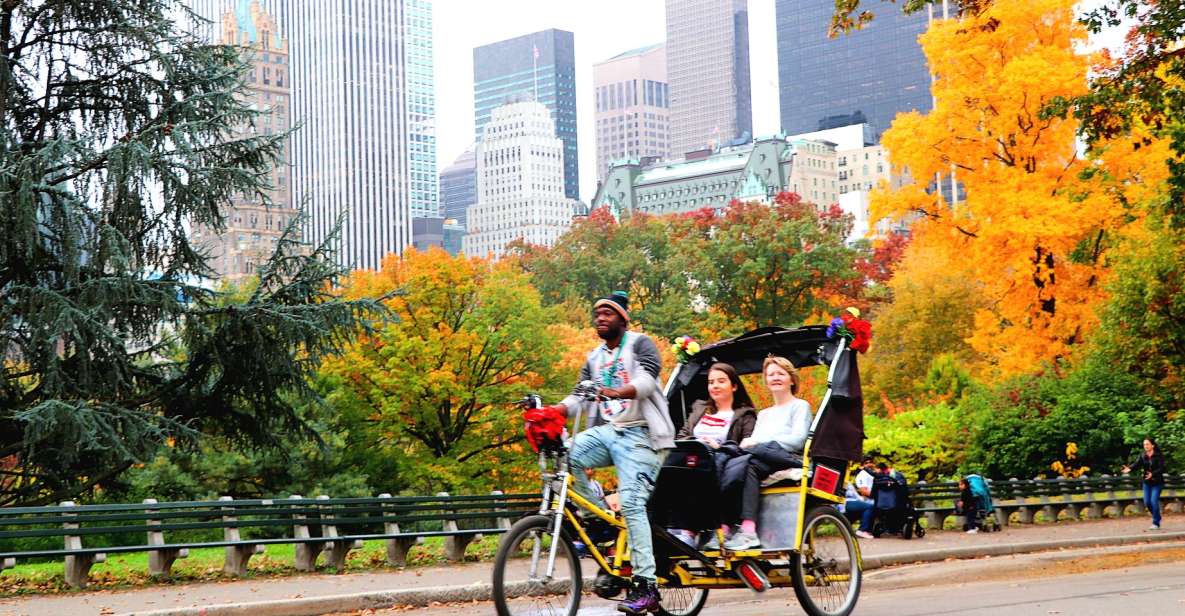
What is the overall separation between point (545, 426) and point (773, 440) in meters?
2.19

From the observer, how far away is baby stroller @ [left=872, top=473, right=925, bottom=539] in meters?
21.2

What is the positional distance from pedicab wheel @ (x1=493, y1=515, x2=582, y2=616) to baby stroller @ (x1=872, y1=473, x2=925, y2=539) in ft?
44.0

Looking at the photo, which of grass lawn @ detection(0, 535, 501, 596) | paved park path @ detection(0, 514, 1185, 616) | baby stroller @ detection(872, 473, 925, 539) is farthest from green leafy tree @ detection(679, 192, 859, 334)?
paved park path @ detection(0, 514, 1185, 616)

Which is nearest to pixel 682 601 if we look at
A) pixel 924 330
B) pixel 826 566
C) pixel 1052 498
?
pixel 826 566

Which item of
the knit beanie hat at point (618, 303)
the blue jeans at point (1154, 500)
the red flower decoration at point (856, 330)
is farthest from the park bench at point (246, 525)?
the blue jeans at point (1154, 500)

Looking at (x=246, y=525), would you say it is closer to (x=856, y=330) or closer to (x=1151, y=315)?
(x=856, y=330)

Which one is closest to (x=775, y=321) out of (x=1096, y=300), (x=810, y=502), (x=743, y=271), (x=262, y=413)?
(x=743, y=271)

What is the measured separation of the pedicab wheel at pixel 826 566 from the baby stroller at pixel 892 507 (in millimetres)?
11297

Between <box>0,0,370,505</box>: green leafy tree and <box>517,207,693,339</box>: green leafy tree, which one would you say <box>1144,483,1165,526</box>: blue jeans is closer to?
<box>0,0,370,505</box>: green leafy tree

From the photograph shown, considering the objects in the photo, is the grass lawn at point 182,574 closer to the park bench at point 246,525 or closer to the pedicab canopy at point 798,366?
the park bench at point 246,525

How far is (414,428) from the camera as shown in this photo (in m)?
47.4

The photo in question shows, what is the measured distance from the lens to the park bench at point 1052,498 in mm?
24391

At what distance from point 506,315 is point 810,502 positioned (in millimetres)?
39472

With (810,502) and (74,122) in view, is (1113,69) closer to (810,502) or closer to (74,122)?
Answer: (810,502)
